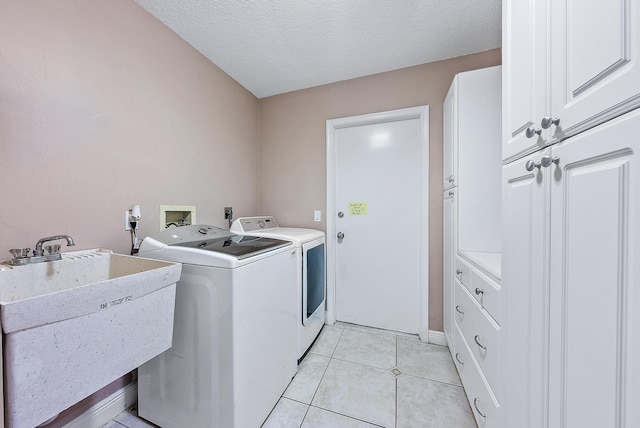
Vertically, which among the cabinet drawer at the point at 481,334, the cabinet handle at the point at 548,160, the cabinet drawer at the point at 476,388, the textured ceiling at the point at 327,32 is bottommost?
the cabinet drawer at the point at 476,388

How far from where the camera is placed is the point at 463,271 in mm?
1439

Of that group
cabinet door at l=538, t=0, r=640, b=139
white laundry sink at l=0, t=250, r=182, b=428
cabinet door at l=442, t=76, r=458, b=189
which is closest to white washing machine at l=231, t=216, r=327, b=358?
white laundry sink at l=0, t=250, r=182, b=428

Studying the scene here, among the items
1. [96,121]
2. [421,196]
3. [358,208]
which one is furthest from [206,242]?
[421,196]

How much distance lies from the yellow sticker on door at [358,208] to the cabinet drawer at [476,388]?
1.17m

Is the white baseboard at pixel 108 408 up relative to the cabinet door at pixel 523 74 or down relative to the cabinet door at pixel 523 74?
down

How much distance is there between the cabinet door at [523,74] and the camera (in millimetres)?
651

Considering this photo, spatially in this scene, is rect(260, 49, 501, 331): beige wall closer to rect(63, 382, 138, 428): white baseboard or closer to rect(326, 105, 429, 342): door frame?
rect(326, 105, 429, 342): door frame

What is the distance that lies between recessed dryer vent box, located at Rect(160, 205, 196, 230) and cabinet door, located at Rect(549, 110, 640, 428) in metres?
1.91

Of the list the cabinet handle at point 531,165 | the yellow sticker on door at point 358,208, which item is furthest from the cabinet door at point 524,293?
the yellow sticker on door at point 358,208

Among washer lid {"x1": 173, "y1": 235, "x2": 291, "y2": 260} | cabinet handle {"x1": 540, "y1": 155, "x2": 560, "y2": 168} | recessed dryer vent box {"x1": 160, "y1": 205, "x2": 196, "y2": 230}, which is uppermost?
cabinet handle {"x1": 540, "y1": 155, "x2": 560, "y2": 168}

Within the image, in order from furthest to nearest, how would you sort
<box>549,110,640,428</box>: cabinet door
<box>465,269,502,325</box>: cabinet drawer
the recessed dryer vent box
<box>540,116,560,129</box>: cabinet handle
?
the recessed dryer vent box → <box>465,269,502,325</box>: cabinet drawer → <box>540,116,560,129</box>: cabinet handle → <box>549,110,640,428</box>: cabinet door

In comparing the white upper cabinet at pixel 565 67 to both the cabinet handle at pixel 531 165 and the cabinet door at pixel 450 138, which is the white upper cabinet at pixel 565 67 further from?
the cabinet door at pixel 450 138

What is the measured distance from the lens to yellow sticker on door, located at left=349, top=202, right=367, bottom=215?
227cm

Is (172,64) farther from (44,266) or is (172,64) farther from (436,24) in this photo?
(436,24)
